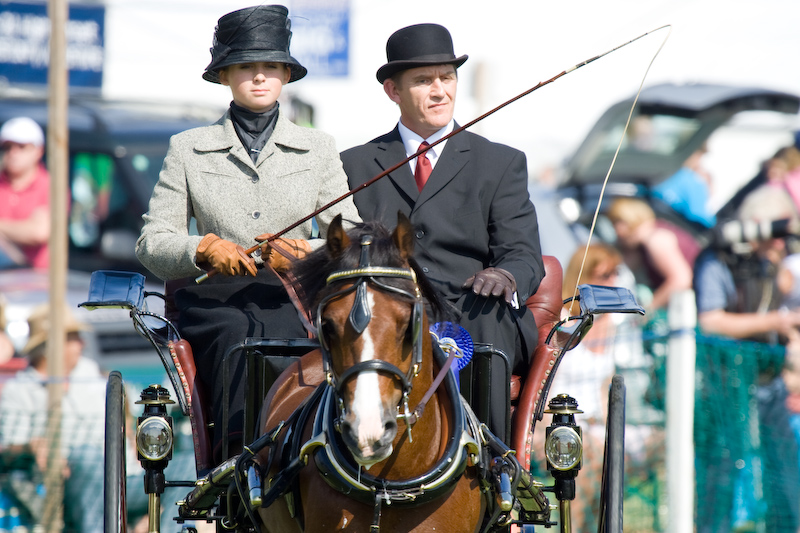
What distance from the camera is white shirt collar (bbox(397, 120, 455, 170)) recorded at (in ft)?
14.2

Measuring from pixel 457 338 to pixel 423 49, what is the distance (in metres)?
1.32

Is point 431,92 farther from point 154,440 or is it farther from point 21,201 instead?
point 21,201

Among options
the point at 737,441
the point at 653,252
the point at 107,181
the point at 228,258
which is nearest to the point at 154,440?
the point at 228,258

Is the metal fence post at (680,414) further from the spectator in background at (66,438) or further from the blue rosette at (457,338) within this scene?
the spectator in background at (66,438)

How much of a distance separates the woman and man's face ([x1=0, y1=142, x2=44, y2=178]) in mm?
6639

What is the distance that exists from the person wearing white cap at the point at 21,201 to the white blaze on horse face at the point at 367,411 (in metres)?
8.24

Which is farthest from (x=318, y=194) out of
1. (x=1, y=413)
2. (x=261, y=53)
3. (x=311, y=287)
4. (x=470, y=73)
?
(x=470, y=73)

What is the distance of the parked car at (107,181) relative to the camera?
1126 centimetres

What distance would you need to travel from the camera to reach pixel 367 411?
8.89 ft

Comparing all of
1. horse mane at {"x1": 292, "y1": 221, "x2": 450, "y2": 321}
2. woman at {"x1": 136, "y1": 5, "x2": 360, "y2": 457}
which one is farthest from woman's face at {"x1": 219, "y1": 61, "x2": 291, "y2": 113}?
horse mane at {"x1": 292, "y1": 221, "x2": 450, "y2": 321}

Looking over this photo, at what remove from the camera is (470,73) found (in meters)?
18.9

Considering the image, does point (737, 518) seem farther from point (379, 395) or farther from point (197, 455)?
point (379, 395)

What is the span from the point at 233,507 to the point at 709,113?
8.98m

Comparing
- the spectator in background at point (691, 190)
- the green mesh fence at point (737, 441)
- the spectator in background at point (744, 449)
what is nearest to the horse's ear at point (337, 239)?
the green mesh fence at point (737, 441)
